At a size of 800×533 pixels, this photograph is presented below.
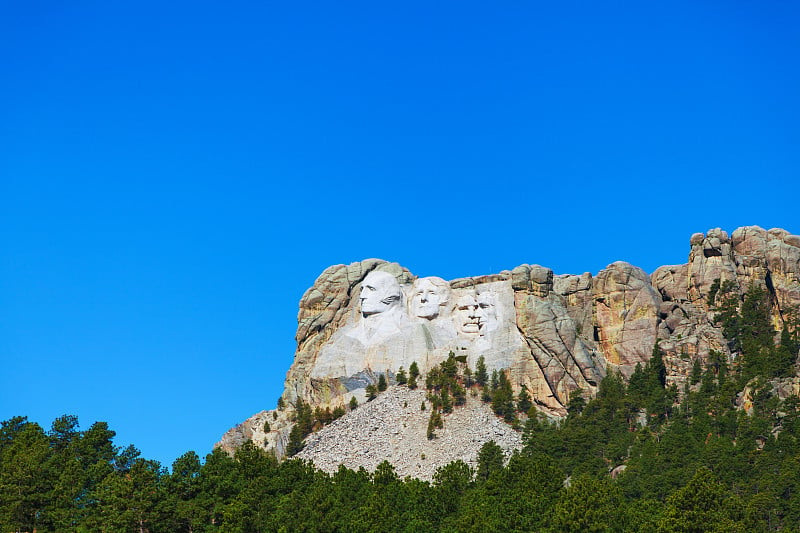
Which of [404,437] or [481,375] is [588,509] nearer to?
[404,437]

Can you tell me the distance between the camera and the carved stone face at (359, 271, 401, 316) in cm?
16038

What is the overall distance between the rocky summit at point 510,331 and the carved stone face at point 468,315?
0.31 feet

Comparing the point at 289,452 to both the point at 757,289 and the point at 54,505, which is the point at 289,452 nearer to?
the point at 54,505

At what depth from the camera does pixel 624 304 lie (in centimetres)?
15725

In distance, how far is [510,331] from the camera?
15638 centimetres

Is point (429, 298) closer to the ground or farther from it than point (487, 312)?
farther from it

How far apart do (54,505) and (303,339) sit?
159 feet

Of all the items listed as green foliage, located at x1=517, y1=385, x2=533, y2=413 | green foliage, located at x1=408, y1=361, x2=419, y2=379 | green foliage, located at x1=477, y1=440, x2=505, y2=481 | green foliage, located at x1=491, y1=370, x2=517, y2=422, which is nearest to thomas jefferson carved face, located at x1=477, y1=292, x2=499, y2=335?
green foliage, located at x1=491, y1=370, x2=517, y2=422

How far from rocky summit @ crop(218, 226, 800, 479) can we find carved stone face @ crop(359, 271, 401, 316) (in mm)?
135

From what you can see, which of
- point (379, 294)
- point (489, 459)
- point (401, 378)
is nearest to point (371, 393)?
point (401, 378)

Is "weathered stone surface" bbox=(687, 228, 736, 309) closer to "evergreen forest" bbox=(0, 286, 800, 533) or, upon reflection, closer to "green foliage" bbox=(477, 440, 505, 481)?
"evergreen forest" bbox=(0, 286, 800, 533)

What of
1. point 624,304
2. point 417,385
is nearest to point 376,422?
point 417,385

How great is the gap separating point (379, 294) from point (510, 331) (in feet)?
44.2

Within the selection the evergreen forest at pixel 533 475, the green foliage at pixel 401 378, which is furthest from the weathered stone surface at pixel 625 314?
the green foliage at pixel 401 378
